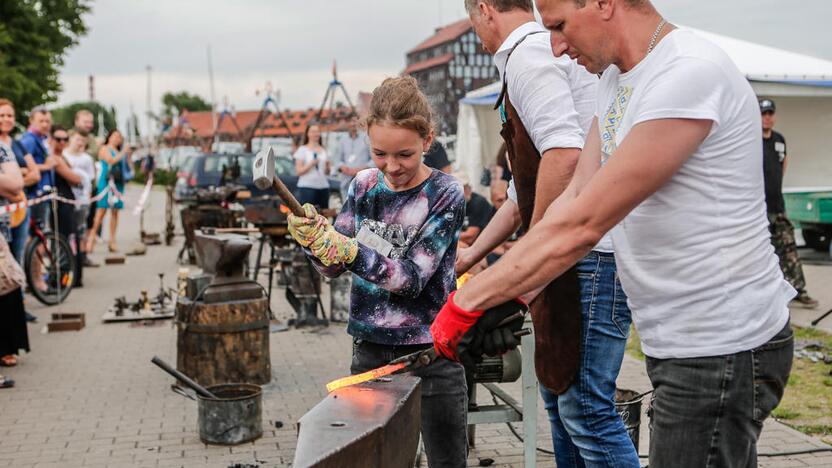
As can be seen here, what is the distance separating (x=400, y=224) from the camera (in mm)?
2945

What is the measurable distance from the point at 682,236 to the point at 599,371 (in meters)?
1.06

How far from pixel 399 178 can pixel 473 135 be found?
13.0 meters

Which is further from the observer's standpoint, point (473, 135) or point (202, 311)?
point (473, 135)

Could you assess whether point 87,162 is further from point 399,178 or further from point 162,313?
point 399,178

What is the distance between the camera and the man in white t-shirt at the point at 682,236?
1.91 metres

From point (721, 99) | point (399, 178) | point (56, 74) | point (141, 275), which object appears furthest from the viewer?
point (56, 74)

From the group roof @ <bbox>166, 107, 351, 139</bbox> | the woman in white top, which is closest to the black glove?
the woman in white top

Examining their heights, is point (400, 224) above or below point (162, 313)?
above

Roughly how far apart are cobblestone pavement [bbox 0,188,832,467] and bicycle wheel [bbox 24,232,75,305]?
49cm

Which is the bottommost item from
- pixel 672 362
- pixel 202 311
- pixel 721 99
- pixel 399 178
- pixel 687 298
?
pixel 202 311

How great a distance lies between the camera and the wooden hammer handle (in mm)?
2393

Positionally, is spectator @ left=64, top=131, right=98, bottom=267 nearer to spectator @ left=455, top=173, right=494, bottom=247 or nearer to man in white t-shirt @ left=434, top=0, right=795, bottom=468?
spectator @ left=455, top=173, right=494, bottom=247

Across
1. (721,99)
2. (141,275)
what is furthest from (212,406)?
(141,275)

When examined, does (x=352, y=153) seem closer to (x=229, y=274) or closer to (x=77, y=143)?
(x=77, y=143)
